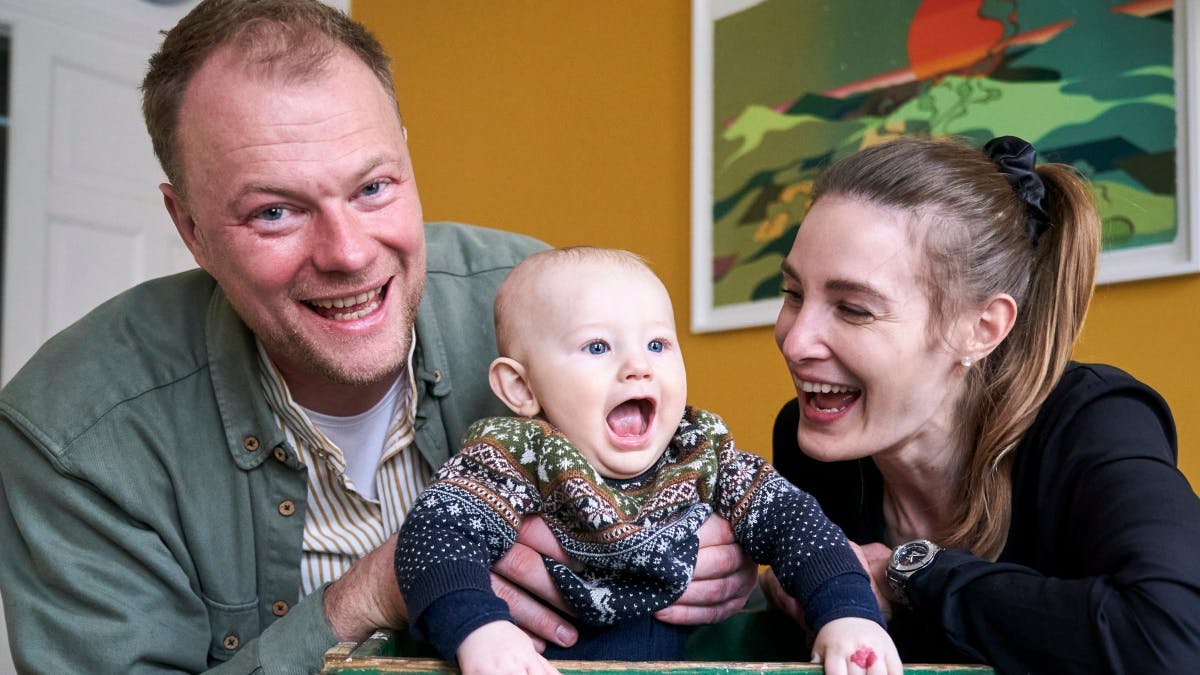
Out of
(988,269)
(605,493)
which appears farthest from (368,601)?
(988,269)

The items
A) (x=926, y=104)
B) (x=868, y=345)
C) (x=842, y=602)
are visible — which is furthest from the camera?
(x=926, y=104)

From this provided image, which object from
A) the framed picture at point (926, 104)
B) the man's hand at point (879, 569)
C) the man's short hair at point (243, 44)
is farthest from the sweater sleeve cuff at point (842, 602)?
the framed picture at point (926, 104)

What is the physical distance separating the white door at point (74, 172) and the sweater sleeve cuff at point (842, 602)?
3838 mm

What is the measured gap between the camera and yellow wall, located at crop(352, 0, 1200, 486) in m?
3.62

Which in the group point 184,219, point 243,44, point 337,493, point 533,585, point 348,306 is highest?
point 243,44

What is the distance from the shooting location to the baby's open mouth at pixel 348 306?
69.4 inches

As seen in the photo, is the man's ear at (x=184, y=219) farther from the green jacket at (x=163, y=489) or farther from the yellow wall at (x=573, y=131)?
the yellow wall at (x=573, y=131)

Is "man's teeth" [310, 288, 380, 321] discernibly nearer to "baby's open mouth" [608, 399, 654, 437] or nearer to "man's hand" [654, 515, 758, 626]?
"baby's open mouth" [608, 399, 654, 437]

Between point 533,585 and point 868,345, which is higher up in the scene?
point 868,345

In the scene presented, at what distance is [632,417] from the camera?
1.48 metres

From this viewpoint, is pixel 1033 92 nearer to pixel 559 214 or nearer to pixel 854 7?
pixel 854 7

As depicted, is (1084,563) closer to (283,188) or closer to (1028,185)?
(1028,185)

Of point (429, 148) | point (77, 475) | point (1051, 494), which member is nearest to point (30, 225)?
point (429, 148)

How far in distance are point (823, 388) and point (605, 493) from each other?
519mm
